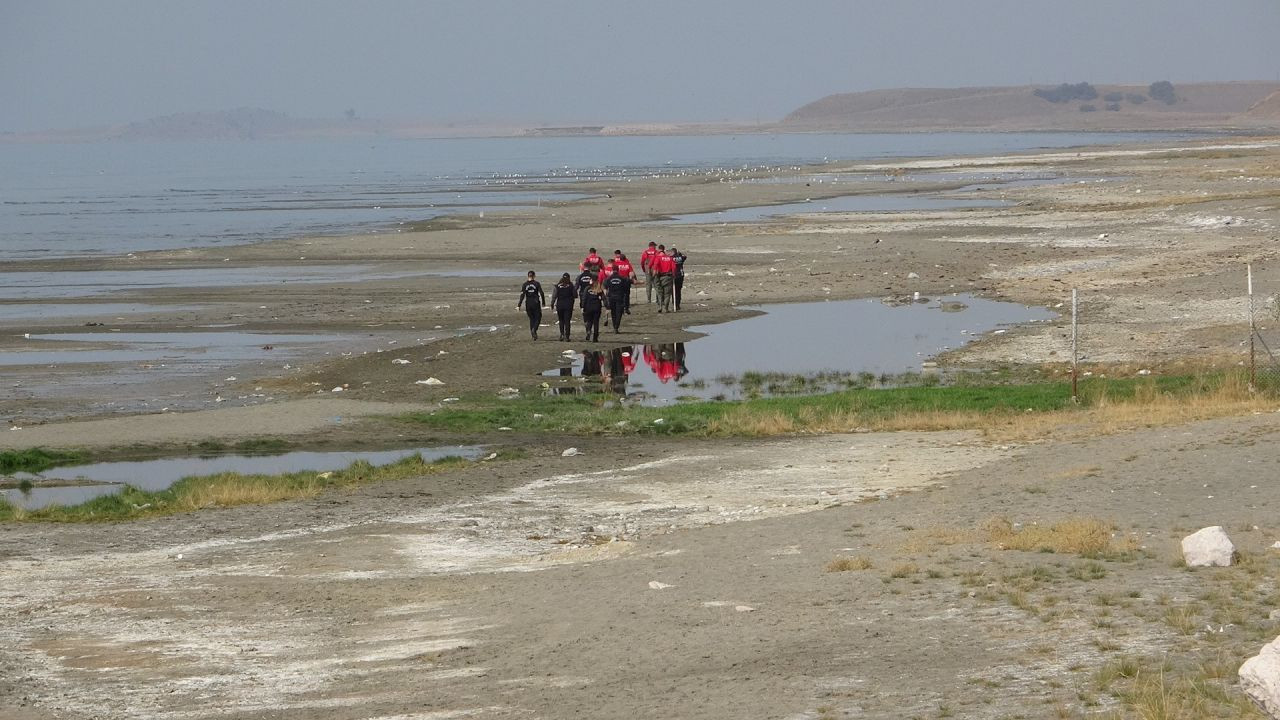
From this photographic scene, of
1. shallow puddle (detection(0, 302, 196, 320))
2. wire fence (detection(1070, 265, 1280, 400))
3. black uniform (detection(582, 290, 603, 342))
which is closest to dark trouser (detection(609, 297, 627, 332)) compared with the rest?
black uniform (detection(582, 290, 603, 342))

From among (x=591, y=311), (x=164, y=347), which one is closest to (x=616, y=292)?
(x=591, y=311)

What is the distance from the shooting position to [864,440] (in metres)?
23.5

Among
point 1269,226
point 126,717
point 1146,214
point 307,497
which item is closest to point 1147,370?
point 307,497

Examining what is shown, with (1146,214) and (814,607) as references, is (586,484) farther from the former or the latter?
(1146,214)

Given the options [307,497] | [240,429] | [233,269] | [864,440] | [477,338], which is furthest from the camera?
[233,269]

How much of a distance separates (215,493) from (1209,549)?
1228 centimetres

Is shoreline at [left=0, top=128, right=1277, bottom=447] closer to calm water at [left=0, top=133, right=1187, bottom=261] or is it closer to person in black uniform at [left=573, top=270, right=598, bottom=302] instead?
person in black uniform at [left=573, top=270, right=598, bottom=302]

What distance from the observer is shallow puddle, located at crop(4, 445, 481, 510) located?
22812 millimetres

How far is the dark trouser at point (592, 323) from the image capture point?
114 ft

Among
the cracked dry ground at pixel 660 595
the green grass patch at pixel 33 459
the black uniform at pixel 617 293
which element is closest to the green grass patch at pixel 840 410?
the cracked dry ground at pixel 660 595

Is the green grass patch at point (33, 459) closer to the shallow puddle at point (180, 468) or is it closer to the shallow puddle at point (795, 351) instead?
the shallow puddle at point (180, 468)

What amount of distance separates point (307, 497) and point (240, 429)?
5.79m

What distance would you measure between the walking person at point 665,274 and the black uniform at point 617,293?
324 cm

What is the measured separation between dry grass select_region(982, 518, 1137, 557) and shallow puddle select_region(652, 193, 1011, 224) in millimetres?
56695
